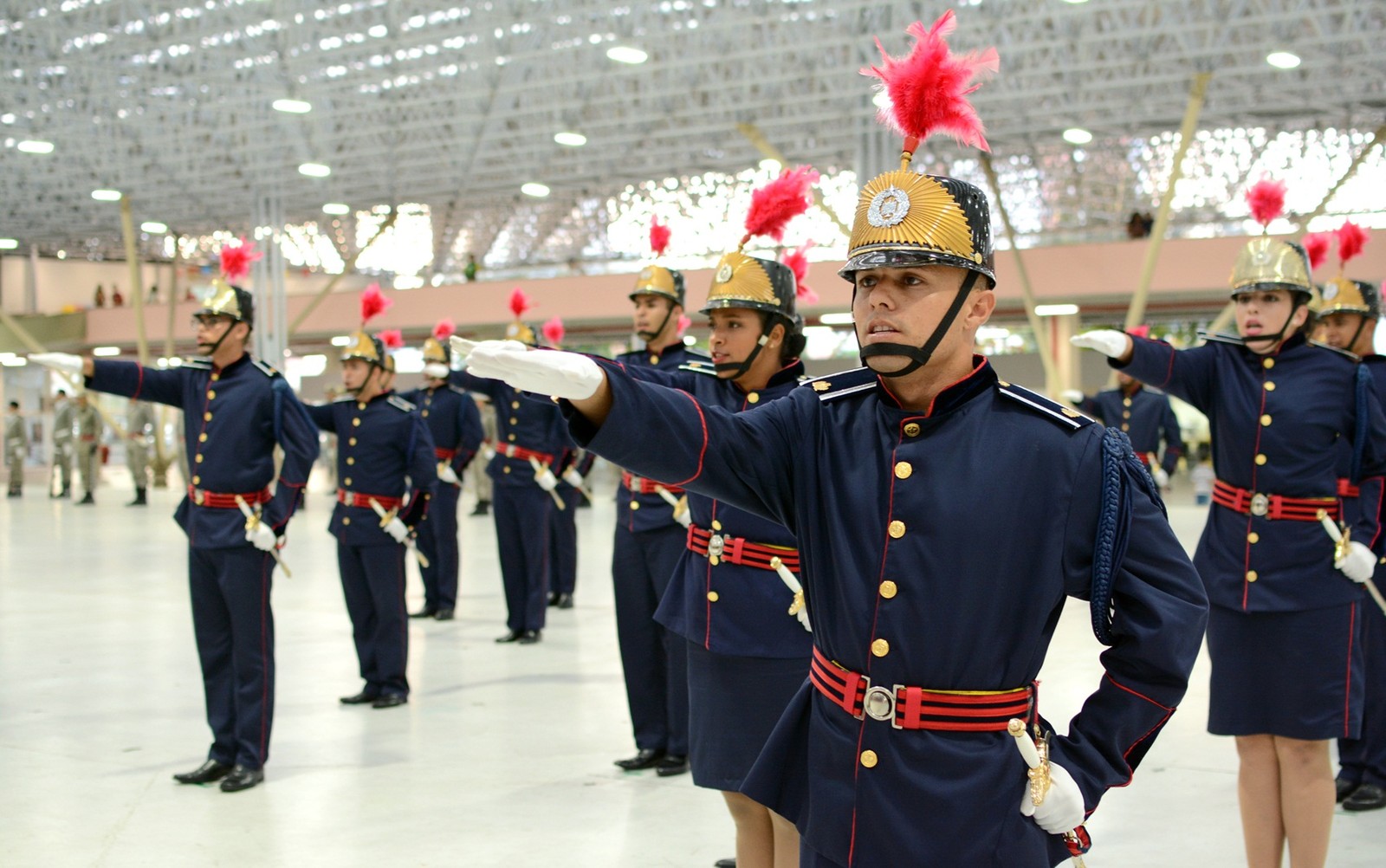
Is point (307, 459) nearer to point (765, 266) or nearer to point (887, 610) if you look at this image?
point (765, 266)

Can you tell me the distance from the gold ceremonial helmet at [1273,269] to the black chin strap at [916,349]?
2.22 meters

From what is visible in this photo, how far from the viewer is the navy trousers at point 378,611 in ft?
22.5

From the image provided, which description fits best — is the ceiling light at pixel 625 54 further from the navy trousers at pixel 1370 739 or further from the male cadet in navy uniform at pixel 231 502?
the navy trousers at pixel 1370 739

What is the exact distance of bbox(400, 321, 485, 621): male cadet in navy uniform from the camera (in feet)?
31.8

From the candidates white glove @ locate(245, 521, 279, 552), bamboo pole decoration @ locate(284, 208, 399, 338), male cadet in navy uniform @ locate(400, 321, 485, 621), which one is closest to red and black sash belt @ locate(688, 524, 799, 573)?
white glove @ locate(245, 521, 279, 552)

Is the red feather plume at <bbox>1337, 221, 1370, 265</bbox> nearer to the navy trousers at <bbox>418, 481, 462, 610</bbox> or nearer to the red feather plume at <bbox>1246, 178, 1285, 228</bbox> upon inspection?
the red feather plume at <bbox>1246, 178, 1285, 228</bbox>

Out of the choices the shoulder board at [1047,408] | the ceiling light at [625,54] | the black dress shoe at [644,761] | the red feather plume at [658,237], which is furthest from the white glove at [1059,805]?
the ceiling light at [625,54]

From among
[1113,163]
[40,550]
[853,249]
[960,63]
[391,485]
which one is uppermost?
[1113,163]

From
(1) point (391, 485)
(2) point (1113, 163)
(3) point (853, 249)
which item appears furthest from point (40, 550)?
(2) point (1113, 163)

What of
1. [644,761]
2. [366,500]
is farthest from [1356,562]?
[366,500]

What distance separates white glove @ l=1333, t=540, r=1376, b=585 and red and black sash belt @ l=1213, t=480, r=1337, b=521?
5.2 inches

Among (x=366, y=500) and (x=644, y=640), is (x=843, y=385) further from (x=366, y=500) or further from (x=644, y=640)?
(x=366, y=500)

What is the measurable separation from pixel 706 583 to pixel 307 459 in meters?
2.43

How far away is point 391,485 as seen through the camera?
7.20m
